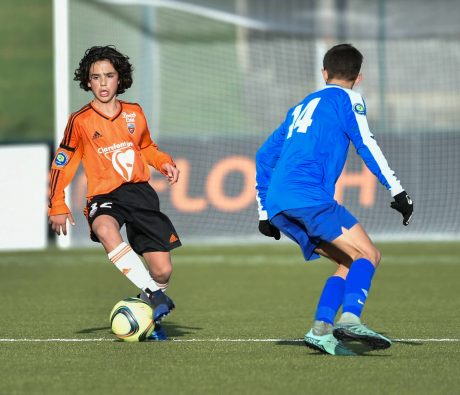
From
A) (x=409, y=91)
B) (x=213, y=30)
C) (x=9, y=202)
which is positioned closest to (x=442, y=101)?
(x=409, y=91)

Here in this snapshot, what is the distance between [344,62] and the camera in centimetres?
687

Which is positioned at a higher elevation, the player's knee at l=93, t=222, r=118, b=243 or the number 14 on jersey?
the number 14 on jersey

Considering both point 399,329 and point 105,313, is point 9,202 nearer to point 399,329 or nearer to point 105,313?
point 105,313

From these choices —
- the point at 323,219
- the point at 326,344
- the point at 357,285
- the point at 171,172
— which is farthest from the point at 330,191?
the point at 171,172

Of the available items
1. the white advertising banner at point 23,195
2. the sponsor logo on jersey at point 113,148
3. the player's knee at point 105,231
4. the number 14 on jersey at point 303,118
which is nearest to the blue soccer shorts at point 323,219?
the number 14 on jersey at point 303,118

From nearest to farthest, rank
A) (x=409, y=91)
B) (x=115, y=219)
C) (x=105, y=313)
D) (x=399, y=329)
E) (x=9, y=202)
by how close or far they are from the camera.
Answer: (x=115, y=219), (x=399, y=329), (x=105, y=313), (x=9, y=202), (x=409, y=91)

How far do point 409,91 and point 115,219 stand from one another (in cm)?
1196

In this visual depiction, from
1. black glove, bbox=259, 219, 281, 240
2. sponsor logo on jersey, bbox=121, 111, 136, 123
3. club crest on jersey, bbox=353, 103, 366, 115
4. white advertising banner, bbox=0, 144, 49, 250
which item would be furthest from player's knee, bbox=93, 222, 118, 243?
white advertising banner, bbox=0, 144, 49, 250

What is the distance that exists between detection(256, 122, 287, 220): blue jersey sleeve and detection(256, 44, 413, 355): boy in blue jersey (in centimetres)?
3

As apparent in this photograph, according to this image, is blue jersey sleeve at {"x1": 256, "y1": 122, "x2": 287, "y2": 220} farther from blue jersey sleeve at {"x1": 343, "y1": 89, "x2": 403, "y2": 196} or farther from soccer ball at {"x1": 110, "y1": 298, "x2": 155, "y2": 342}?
soccer ball at {"x1": 110, "y1": 298, "x2": 155, "y2": 342}

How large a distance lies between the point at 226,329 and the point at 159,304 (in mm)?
869

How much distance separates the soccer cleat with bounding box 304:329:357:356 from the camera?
6.70 metres

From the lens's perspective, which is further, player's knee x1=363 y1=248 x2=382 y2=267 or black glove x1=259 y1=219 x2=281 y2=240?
black glove x1=259 y1=219 x2=281 y2=240

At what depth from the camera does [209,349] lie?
7.07 m
